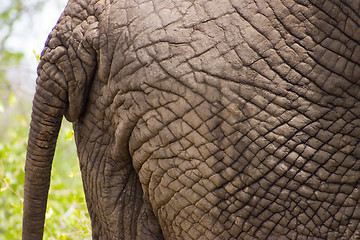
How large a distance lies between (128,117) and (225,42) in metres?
0.54

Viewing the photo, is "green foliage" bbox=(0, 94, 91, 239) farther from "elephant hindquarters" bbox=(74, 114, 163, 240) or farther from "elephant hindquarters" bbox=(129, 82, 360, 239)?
"elephant hindquarters" bbox=(129, 82, 360, 239)

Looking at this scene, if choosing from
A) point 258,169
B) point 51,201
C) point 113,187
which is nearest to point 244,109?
point 258,169

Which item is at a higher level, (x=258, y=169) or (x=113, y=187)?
(x=113, y=187)

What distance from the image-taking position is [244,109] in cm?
232

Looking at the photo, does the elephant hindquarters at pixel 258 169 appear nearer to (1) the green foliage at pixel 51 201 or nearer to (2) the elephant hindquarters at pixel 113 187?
(2) the elephant hindquarters at pixel 113 187

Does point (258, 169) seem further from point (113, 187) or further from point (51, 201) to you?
point (51, 201)

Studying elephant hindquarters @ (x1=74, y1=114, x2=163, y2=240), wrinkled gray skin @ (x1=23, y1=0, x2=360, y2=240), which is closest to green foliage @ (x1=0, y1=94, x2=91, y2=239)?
elephant hindquarters @ (x1=74, y1=114, x2=163, y2=240)

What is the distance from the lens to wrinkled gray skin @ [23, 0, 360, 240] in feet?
7.65

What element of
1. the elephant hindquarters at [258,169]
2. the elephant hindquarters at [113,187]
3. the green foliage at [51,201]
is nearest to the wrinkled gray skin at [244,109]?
the elephant hindquarters at [258,169]

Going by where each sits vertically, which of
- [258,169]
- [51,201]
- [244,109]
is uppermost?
[51,201]

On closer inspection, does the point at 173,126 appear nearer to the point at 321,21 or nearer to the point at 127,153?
the point at 127,153

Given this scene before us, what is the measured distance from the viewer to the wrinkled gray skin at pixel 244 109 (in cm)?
233

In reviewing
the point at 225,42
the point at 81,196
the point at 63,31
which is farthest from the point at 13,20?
the point at 225,42

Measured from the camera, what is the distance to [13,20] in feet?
31.7
